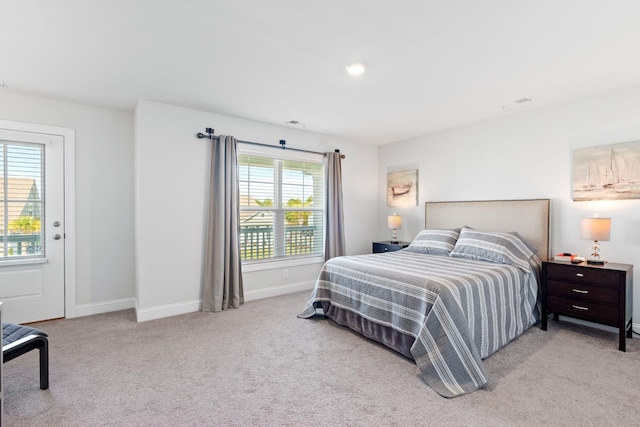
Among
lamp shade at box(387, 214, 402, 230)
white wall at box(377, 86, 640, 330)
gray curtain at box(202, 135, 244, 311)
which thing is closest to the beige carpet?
gray curtain at box(202, 135, 244, 311)

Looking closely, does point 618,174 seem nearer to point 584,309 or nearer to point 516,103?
point 516,103

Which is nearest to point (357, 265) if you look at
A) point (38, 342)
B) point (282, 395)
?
point (282, 395)

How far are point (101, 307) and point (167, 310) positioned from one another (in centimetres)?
85

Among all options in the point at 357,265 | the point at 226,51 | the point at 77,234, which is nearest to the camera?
the point at 226,51

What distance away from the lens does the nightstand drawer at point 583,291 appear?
2.65m

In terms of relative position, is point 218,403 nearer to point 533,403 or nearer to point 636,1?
point 533,403

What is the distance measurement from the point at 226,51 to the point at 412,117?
2444 millimetres

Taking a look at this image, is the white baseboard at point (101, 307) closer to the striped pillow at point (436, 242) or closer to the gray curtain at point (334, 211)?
the gray curtain at point (334, 211)

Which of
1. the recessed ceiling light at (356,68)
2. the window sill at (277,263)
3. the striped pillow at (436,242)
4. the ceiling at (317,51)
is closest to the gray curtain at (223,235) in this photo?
the window sill at (277,263)

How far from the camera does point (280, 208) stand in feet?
14.6

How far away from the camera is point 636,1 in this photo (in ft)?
5.84

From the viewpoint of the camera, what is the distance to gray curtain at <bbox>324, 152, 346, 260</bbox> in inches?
186

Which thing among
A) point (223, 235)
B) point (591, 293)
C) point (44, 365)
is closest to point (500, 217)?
point (591, 293)

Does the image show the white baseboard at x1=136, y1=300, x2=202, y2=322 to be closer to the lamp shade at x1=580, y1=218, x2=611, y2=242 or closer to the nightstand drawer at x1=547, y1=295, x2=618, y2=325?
the nightstand drawer at x1=547, y1=295, x2=618, y2=325
